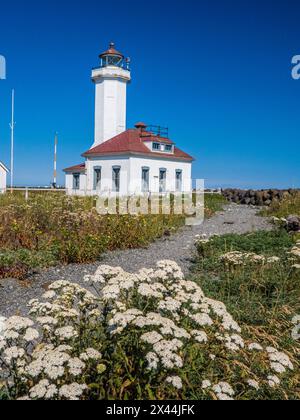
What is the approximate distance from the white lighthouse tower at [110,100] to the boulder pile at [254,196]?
994 cm

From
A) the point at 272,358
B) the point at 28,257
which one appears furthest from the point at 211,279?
the point at 272,358

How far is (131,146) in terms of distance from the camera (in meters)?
31.4

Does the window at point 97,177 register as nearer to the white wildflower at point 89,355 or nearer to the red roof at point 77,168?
the red roof at point 77,168

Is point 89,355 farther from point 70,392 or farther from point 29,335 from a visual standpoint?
point 29,335

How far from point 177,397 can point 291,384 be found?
42.7 inches

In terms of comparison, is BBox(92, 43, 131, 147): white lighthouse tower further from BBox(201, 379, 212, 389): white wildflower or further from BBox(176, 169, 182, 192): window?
BBox(201, 379, 212, 389): white wildflower

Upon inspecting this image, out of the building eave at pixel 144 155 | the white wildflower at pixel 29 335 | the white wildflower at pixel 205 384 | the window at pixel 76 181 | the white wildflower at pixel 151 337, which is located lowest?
the white wildflower at pixel 205 384

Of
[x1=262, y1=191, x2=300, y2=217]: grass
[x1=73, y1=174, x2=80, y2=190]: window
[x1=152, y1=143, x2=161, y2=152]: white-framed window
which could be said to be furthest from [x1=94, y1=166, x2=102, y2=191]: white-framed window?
[x1=262, y1=191, x2=300, y2=217]: grass

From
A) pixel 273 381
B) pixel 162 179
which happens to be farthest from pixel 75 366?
pixel 162 179

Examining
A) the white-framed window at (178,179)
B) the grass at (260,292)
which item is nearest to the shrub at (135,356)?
the grass at (260,292)

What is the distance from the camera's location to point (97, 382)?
2652mm

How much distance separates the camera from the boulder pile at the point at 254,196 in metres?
27.1

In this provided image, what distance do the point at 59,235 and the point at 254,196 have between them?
71.5 ft
